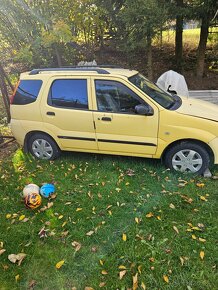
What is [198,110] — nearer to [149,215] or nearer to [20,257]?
[149,215]

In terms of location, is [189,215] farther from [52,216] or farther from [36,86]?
[36,86]

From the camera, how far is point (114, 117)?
4.61 metres

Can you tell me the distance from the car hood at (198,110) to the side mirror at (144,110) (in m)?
0.45

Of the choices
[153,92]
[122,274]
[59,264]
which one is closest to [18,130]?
[153,92]

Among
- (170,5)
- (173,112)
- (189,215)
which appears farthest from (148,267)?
(170,5)

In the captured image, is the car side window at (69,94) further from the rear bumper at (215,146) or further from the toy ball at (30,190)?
the rear bumper at (215,146)

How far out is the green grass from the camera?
116 inches

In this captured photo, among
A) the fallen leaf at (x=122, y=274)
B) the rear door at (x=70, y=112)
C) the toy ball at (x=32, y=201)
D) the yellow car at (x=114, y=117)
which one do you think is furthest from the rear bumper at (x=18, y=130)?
the fallen leaf at (x=122, y=274)

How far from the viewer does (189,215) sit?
3.74m

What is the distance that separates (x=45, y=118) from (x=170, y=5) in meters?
5.13

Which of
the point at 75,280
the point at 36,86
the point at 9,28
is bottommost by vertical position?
the point at 75,280

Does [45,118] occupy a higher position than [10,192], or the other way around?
[45,118]

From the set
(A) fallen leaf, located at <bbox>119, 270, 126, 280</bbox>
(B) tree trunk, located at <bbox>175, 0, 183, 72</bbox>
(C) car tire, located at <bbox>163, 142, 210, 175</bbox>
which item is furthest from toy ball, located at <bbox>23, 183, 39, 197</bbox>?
(B) tree trunk, located at <bbox>175, 0, 183, 72</bbox>

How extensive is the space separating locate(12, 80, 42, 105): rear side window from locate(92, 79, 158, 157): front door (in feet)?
3.74
